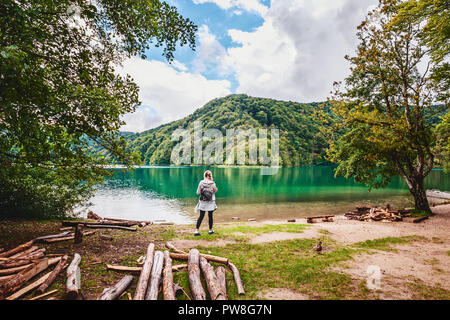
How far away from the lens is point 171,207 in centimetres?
2786

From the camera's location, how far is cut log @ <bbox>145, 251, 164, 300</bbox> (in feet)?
15.1

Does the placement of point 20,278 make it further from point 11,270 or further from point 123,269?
point 123,269

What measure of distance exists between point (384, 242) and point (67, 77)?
568 inches

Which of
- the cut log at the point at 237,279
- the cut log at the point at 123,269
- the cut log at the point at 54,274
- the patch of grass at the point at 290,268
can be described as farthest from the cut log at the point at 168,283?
the cut log at the point at 54,274

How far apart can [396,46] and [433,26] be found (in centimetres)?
382

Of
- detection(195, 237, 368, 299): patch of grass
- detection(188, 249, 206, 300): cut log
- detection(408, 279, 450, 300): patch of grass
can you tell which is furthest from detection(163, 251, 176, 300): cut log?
detection(408, 279, 450, 300): patch of grass

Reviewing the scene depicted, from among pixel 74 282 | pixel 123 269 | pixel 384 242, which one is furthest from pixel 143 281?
pixel 384 242

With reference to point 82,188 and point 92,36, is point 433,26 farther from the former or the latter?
point 82,188

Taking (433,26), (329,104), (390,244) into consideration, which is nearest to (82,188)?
(390,244)

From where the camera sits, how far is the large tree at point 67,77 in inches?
170

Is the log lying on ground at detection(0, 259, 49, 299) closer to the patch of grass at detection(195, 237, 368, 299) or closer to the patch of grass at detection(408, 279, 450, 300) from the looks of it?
the patch of grass at detection(195, 237, 368, 299)

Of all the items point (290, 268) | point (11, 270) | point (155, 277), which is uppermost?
point (11, 270)

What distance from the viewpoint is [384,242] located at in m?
9.92

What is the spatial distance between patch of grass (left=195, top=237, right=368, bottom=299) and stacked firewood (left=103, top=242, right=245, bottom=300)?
0.38m
